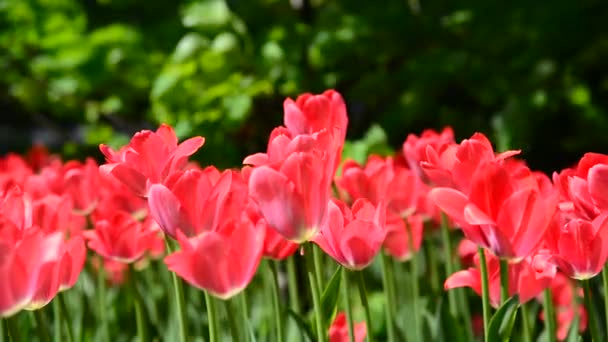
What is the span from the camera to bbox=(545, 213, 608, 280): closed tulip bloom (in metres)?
0.99

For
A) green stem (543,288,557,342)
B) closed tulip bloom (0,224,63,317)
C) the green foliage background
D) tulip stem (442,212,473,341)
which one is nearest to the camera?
closed tulip bloom (0,224,63,317)

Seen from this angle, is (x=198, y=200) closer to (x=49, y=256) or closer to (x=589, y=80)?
(x=49, y=256)

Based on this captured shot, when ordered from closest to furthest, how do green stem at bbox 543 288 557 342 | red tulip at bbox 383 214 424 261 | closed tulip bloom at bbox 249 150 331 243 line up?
closed tulip bloom at bbox 249 150 331 243 < green stem at bbox 543 288 557 342 < red tulip at bbox 383 214 424 261

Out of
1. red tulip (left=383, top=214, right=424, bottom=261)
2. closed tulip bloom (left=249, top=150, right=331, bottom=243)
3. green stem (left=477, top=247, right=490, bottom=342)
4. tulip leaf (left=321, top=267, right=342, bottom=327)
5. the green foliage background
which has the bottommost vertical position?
green stem (left=477, top=247, right=490, bottom=342)

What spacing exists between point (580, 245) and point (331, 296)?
0.30m

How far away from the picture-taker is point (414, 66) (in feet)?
9.30

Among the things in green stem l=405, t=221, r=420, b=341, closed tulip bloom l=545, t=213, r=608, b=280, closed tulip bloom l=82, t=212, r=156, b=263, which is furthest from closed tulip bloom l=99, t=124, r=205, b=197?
green stem l=405, t=221, r=420, b=341

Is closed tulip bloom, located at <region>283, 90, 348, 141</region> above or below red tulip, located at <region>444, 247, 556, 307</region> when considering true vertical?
above

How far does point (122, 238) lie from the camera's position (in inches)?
56.0

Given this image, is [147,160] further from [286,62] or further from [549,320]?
[286,62]

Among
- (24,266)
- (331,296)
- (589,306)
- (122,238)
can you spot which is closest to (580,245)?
(589,306)

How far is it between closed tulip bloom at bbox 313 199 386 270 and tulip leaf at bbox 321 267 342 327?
76mm

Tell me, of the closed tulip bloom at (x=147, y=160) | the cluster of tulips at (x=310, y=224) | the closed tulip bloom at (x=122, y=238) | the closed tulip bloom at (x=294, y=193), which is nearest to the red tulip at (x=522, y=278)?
the cluster of tulips at (x=310, y=224)

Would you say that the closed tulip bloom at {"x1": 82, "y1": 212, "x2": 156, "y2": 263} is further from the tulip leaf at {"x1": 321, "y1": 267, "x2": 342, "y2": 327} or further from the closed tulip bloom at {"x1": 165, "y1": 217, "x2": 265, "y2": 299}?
the closed tulip bloom at {"x1": 165, "y1": 217, "x2": 265, "y2": 299}
